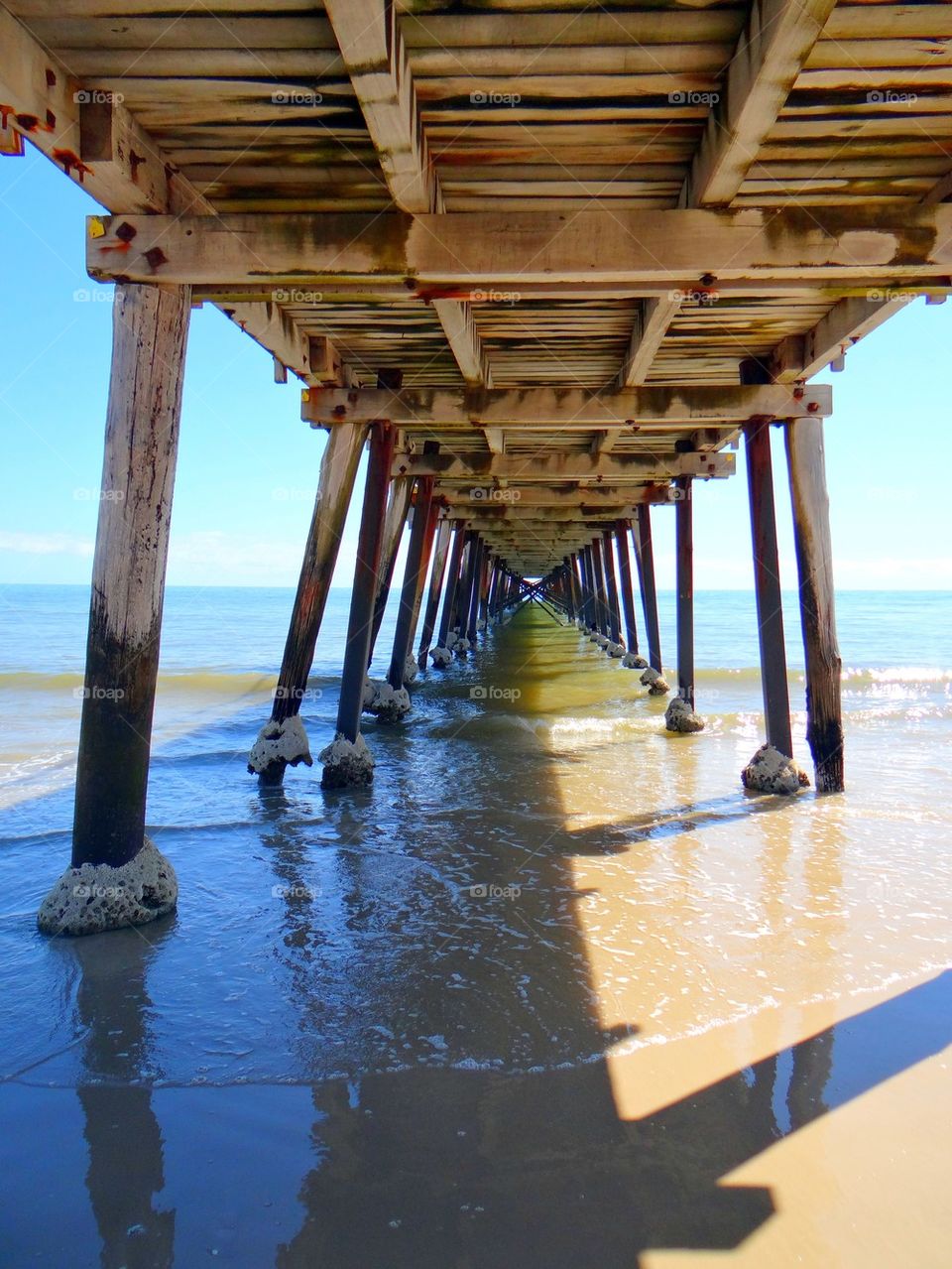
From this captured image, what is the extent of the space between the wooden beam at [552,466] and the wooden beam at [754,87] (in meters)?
5.35

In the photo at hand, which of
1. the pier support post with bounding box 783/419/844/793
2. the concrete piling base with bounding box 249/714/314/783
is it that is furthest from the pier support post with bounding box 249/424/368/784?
the pier support post with bounding box 783/419/844/793

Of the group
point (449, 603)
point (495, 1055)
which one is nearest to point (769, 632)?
point (495, 1055)

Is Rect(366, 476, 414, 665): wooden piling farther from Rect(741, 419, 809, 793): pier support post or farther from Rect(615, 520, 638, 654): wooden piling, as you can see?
Rect(615, 520, 638, 654): wooden piling

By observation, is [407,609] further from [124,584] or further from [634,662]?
[634,662]

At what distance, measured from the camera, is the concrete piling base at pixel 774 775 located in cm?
579

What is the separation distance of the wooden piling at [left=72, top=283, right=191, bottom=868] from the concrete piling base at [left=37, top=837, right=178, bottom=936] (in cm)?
5

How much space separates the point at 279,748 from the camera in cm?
599

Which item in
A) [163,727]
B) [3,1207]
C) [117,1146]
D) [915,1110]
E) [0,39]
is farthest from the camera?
[163,727]

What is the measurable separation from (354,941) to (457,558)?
12.5 metres

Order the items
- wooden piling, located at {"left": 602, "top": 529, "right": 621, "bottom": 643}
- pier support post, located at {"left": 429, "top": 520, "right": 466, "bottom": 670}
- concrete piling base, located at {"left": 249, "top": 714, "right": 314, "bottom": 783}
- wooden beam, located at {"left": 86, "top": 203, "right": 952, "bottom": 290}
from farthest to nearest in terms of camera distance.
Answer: wooden piling, located at {"left": 602, "top": 529, "right": 621, "bottom": 643} → pier support post, located at {"left": 429, "top": 520, "right": 466, "bottom": 670} → concrete piling base, located at {"left": 249, "top": 714, "right": 314, "bottom": 783} → wooden beam, located at {"left": 86, "top": 203, "right": 952, "bottom": 290}

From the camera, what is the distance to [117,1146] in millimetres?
2131

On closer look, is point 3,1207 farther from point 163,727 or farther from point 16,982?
point 163,727

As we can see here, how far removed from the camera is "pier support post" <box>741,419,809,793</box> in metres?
5.81

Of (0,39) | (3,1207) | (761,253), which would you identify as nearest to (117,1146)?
(3,1207)
